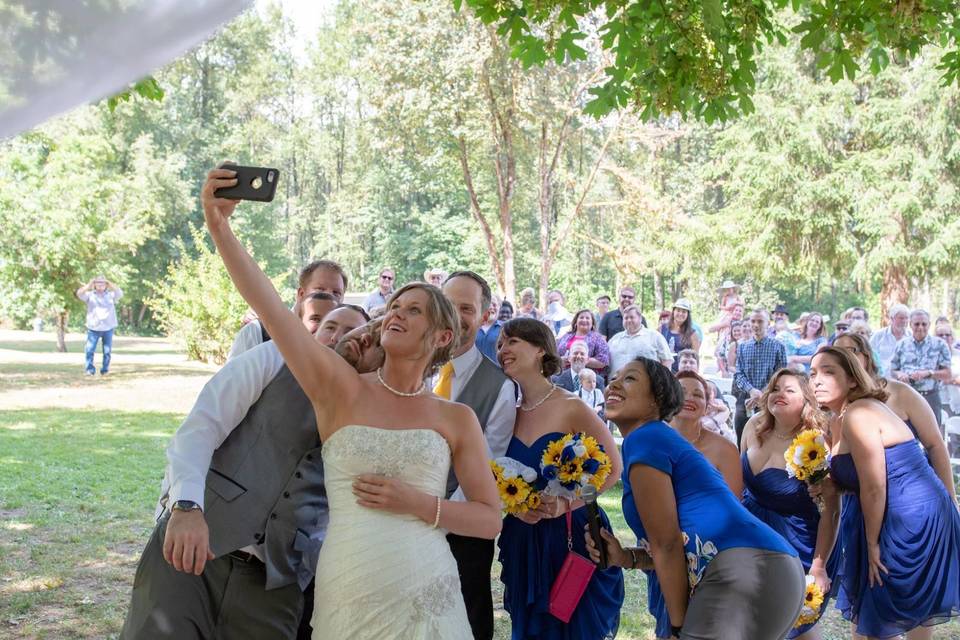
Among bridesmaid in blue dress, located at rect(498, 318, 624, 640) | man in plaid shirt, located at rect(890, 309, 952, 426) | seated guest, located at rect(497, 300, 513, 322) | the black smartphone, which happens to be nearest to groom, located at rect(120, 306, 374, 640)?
the black smartphone

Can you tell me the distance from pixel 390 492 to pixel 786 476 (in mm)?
2760

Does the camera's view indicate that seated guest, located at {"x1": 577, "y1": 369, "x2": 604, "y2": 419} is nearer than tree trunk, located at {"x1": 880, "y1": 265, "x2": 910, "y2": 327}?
Yes

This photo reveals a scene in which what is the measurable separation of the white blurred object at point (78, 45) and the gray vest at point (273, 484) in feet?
4.56

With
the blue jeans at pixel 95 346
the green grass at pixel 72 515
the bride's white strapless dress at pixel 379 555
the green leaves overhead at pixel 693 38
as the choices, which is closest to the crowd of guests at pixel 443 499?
the bride's white strapless dress at pixel 379 555

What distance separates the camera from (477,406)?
166 inches

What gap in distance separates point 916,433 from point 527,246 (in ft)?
133

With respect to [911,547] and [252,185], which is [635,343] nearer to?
[911,547]

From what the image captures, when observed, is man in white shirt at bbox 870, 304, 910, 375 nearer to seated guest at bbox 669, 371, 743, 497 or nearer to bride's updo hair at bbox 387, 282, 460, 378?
seated guest at bbox 669, 371, 743, 497

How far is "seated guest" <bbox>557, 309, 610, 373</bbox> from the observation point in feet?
37.1

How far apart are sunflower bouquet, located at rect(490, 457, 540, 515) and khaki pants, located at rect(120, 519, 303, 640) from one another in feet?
3.69

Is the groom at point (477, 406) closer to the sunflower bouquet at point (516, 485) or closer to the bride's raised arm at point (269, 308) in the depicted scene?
the sunflower bouquet at point (516, 485)

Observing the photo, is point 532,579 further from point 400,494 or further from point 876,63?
point 876,63

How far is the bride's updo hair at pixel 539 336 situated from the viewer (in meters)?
4.46

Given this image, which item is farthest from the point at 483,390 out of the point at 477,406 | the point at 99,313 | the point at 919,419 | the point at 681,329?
Answer: the point at 99,313
